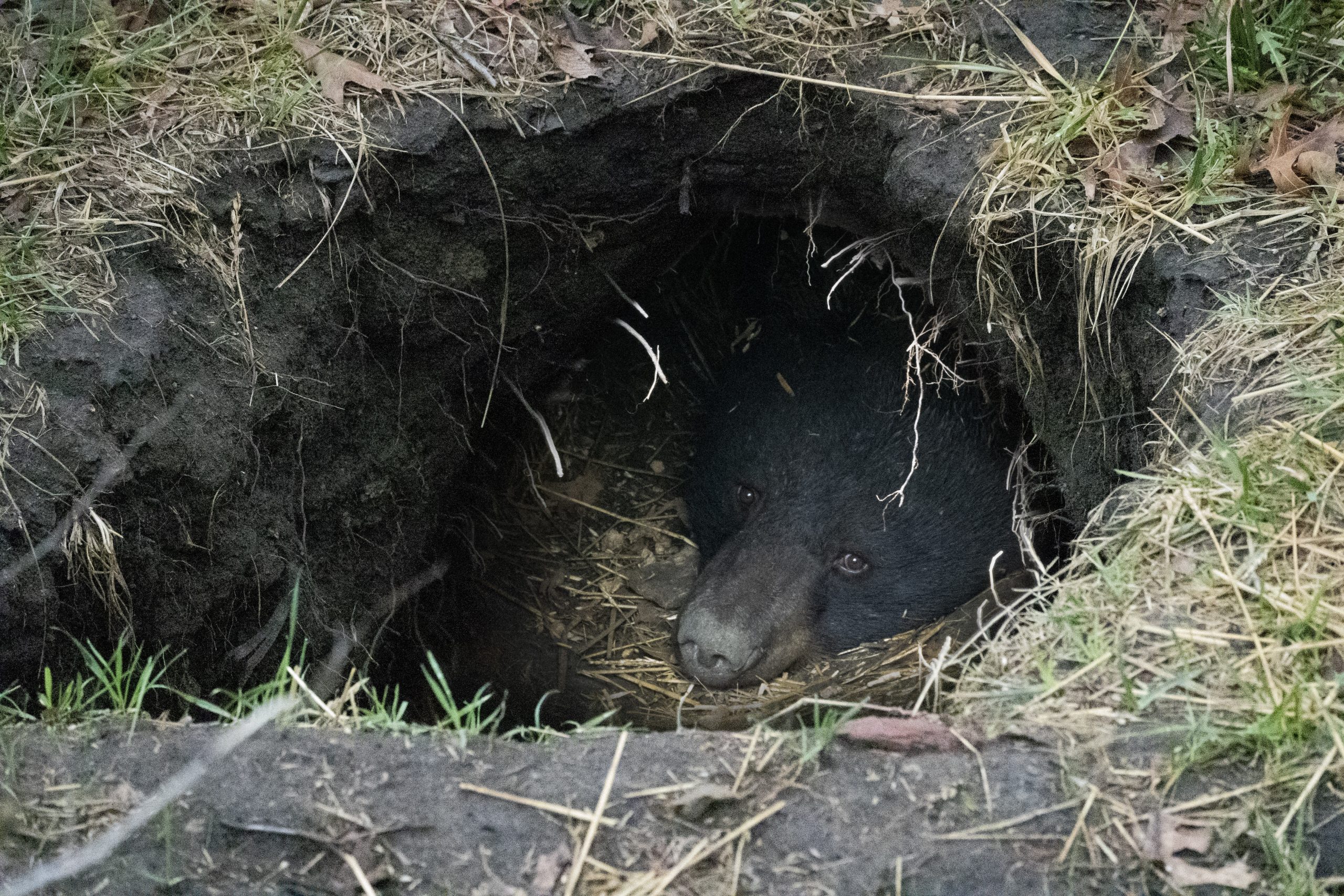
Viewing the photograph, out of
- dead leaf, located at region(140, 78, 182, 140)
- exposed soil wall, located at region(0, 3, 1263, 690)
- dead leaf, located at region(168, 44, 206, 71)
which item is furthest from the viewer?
dead leaf, located at region(168, 44, 206, 71)

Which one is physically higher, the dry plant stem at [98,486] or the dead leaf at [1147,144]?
the dry plant stem at [98,486]

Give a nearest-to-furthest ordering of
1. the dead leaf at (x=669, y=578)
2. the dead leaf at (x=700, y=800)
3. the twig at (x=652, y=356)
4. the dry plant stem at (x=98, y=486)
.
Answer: the dead leaf at (x=700, y=800)
the dry plant stem at (x=98, y=486)
the twig at (x=652, y=356)
the dead leaf at (x=669, y=578)

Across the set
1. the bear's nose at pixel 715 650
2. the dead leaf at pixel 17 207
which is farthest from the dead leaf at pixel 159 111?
the bear's nose at pixel 715 650

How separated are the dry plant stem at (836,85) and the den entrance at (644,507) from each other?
1.62 ft

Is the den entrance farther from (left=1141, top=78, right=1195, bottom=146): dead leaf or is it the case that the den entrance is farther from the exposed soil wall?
(left=1141, top=78, right=1195, bottom=146): dead leaf

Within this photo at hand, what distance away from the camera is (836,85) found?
10.5 ft

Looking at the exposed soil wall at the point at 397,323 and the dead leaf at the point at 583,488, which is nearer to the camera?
the exposed soil wall at the point at 397,323

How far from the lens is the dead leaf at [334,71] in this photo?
124 inches

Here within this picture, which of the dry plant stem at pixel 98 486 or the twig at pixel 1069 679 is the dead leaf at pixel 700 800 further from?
the dry plant stem at pixel 98 486

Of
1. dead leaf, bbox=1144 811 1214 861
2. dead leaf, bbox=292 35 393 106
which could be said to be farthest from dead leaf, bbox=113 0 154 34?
dead leaf, bbox=1144 811 1214 861

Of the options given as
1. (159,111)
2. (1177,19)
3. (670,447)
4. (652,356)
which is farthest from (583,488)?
(1177,19)

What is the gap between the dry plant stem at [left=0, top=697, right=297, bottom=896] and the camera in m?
1.70

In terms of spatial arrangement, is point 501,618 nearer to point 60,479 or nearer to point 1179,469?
point 60,479

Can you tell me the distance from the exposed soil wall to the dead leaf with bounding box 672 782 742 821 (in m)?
1.57
